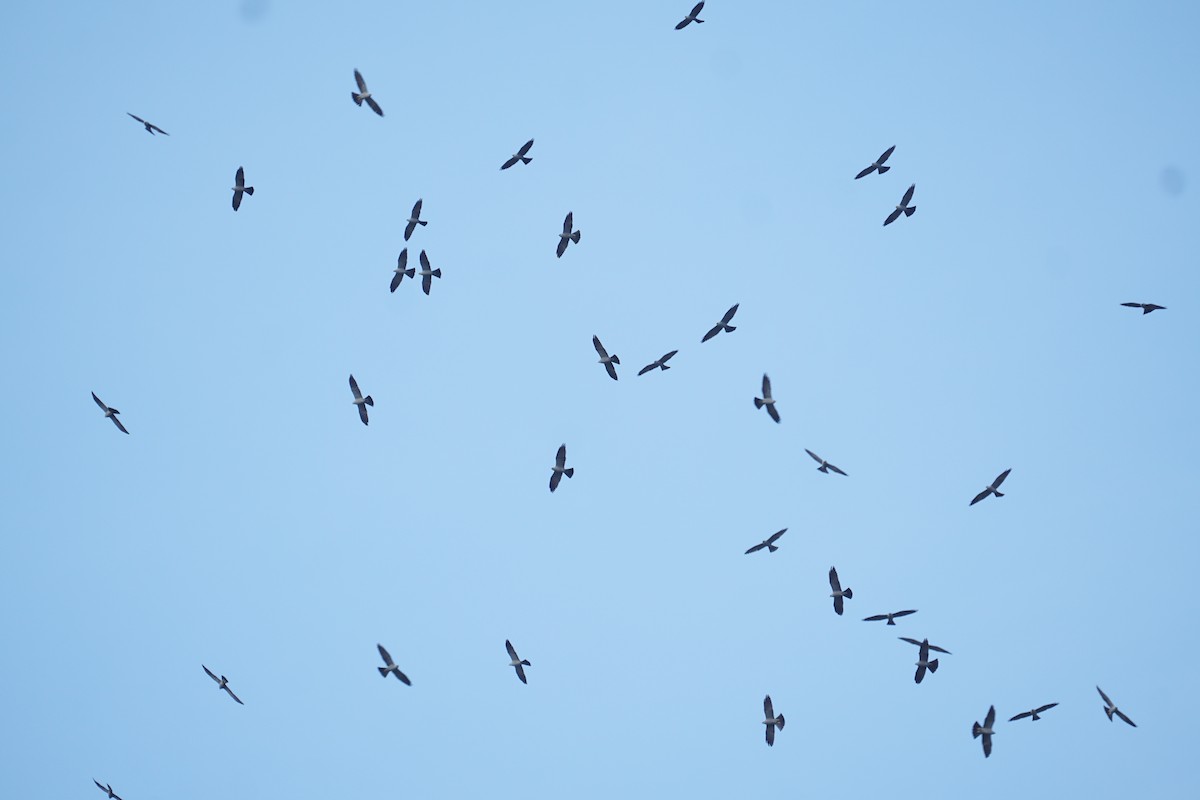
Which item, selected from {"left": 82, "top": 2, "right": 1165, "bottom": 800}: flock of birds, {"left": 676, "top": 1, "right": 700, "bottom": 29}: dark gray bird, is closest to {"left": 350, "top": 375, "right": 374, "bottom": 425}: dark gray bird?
{"left": 82, "top": 2, "right": 1165, "bottom": 800}: flock of birds

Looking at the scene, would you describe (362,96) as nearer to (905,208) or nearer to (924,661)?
(905,208)

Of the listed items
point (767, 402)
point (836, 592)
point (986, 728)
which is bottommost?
point (986, 728)

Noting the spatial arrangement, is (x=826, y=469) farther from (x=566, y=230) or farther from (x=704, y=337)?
(x=566, y=230)

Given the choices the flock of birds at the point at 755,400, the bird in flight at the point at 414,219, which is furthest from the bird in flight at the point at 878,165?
the bird in flight at the point at 414,219

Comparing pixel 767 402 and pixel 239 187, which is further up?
pixel 239 187

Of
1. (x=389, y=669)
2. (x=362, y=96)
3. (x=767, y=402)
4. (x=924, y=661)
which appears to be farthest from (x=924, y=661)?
(x=362, y=96)

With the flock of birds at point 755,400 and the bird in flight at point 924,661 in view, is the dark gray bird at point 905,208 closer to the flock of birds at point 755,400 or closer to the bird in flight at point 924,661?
the flock of birds at point 755,400

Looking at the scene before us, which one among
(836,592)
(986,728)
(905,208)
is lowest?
(986,728)

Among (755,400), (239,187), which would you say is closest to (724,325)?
(755,400)

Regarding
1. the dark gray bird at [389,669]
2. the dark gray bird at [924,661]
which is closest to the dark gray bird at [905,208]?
the dark gray bird at [924,661]

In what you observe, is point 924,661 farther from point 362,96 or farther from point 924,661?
point 362,96

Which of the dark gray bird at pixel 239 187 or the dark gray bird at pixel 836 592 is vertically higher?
the dark gray bird at pixel 239 187

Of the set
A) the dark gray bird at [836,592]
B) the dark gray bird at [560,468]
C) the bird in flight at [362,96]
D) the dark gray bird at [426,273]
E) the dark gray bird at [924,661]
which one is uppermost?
the bird in flight at [362,96]

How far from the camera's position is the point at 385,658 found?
117ft
